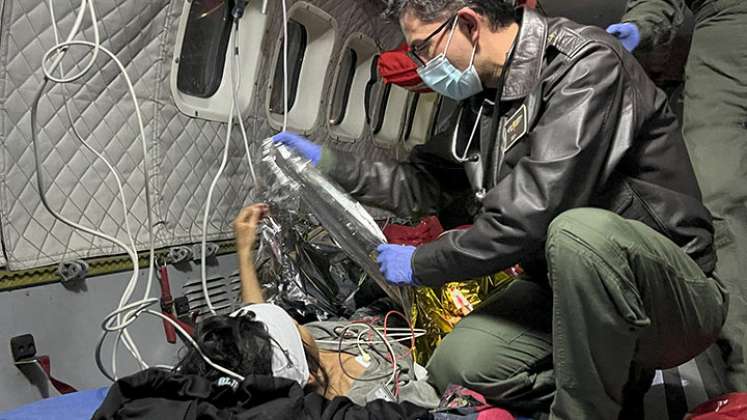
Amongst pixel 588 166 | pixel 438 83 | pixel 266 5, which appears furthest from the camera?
pixel 266 5

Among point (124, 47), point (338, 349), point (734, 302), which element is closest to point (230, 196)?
point (124, 47)

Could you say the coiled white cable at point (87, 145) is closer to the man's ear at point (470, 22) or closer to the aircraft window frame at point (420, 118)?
the man's ear at point (470, 22)

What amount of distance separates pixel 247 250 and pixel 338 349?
58cm

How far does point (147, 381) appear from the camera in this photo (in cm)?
137

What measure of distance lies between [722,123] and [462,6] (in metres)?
1.24

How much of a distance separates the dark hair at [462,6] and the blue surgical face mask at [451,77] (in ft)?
0.14

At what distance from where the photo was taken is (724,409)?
4.31 feet

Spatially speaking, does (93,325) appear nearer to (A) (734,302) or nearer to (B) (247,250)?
(B) (247,250)

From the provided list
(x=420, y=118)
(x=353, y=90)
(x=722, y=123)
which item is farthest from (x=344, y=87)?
(x=722, y=123)

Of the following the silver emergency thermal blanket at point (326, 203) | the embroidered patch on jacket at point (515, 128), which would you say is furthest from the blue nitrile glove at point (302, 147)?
the embroidered patch on jacket at point (515, 128)

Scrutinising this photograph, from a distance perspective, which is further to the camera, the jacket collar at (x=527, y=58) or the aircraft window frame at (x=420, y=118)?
the aircraft window frame at (x=420, y=118)

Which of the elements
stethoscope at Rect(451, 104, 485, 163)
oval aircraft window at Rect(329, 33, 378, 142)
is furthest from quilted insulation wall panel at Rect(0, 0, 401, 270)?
oval aircraft window at Rect(329, 33, 378, 142)

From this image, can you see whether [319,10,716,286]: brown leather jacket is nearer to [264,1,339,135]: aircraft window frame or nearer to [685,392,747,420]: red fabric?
[685,392,747,420]: red fabric

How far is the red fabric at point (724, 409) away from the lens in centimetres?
128
